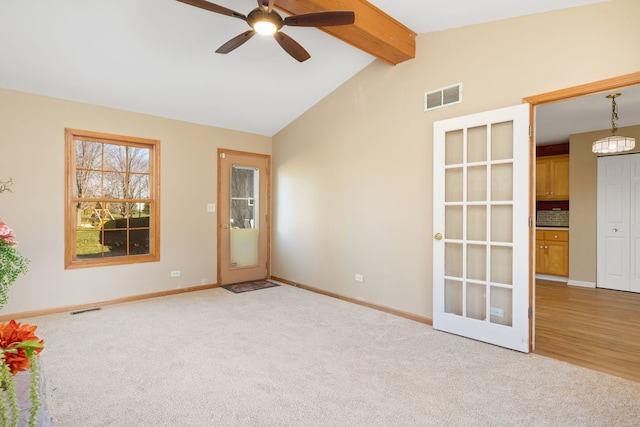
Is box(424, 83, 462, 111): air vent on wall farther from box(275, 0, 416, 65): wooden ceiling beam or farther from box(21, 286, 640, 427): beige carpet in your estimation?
box(21, 286, 640, 427): beige carpet

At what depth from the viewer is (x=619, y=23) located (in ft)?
8.28

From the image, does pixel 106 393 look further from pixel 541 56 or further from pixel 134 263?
pixel 541 56

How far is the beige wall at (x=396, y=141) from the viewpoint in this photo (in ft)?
9.00

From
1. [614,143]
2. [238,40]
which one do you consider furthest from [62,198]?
[614,143]

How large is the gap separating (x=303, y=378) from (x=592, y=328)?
10.3ft

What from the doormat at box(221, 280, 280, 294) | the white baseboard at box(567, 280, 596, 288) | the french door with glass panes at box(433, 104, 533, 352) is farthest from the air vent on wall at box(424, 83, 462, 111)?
the white baseboard at box(567, 280, 596, 288)

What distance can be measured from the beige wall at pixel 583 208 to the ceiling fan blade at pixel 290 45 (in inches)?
202

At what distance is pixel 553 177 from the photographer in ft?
20.2

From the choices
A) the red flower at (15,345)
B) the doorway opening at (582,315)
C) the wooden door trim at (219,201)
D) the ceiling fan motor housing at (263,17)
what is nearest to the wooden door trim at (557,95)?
the doorway opening at (582,315)

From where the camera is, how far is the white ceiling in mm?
2947

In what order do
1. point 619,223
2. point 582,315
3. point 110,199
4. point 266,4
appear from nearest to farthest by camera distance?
1. point 266,4
2. point 582,315
3. point 110,199
4. point 619,223

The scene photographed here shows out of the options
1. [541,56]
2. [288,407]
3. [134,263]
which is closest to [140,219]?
[134,263]

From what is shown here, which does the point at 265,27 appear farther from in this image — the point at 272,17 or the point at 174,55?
the point at 174,55

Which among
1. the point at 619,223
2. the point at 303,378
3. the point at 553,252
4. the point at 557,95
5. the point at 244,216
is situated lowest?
the point at 303,378
